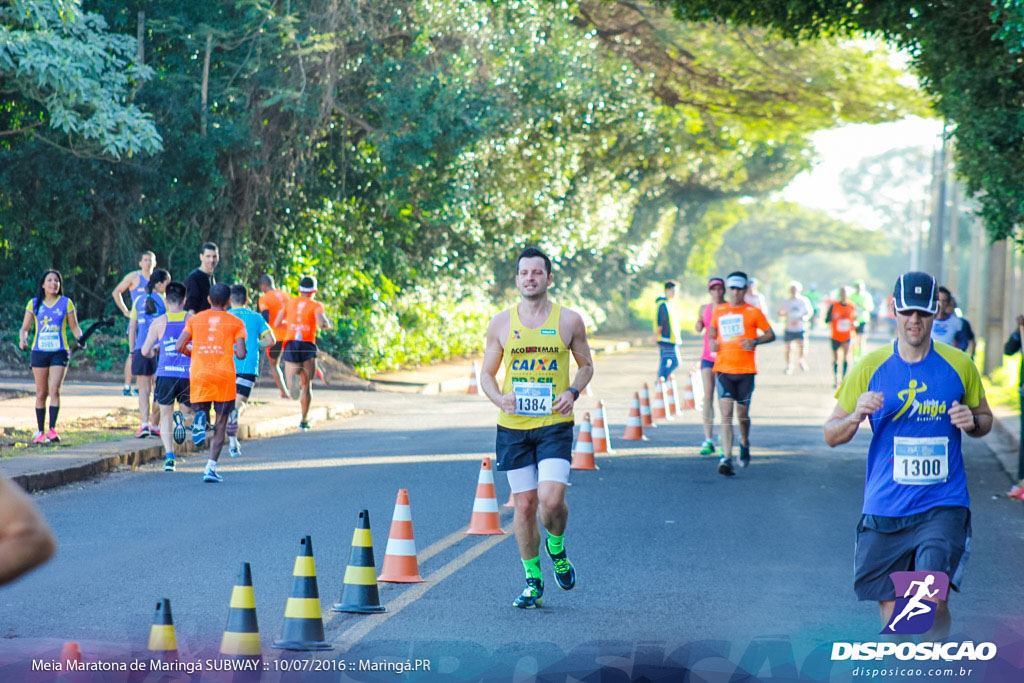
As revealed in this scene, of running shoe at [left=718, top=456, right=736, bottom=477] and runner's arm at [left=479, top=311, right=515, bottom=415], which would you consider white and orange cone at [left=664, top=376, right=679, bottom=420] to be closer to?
running shoe at [left=718, top=456, right=736, bottom=477]

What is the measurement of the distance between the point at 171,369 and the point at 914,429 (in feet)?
29.1

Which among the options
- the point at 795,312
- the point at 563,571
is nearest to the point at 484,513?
the point at 563,571

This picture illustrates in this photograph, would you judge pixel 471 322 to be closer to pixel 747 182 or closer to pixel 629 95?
pixel 629 95

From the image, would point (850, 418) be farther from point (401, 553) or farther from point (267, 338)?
point (267, 338)

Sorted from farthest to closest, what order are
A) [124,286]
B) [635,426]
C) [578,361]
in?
[124,286] → [635,426] → [578,361]

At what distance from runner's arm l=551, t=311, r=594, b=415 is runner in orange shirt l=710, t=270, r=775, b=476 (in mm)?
5762

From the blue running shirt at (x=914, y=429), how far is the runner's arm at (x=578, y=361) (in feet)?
6.31

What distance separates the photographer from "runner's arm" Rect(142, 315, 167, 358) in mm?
13328

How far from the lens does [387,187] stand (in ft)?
83.4

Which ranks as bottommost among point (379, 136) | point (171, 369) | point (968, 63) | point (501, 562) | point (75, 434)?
point (501, 562)

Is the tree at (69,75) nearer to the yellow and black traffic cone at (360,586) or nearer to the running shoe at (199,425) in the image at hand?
the running shoe at (199,425)

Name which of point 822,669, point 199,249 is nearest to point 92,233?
point 199,249

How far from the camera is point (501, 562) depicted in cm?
854

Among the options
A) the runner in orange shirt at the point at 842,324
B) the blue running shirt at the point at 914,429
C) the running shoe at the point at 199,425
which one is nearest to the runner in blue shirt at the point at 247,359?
the running shoe at the point at 199,425
